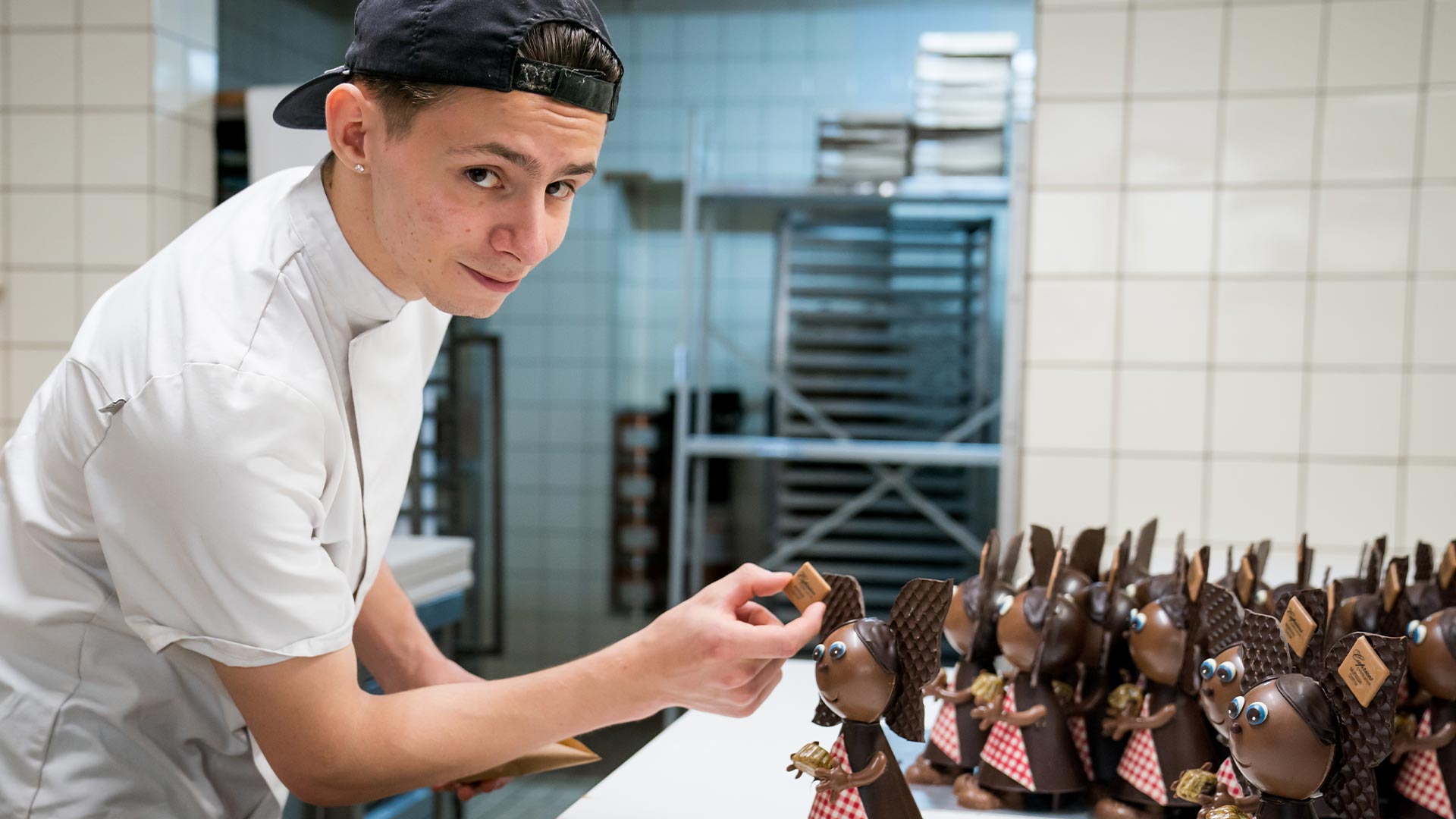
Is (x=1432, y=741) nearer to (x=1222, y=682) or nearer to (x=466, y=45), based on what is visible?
(x=1222, y=682)

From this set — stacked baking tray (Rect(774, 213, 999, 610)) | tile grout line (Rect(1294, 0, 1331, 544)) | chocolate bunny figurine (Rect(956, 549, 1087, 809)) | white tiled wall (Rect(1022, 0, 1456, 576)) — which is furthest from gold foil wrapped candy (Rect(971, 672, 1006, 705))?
stacked baking tray (Rect(774, 213, 999, 610))

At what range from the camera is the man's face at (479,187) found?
752 millimetres

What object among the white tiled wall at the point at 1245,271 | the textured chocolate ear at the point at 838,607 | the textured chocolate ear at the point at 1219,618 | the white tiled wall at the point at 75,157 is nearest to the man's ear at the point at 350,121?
the textured chocolate ear at the point at 838,607

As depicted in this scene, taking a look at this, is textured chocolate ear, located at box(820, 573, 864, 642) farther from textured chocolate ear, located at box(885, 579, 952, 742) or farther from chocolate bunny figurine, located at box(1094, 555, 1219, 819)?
chocolate bunny figurine, located at box(1094, 555, 1219, 819)

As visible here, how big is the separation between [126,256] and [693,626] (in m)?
2.61

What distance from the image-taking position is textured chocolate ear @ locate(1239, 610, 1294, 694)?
694 millimetres

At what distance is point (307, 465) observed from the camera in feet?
2.50

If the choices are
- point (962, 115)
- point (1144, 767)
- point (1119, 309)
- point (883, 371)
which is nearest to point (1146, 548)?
point (1144, 767)

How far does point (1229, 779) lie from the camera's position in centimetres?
81

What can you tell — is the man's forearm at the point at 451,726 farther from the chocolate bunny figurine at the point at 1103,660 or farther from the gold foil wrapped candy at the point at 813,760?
the chocolate bunny figurine at the point at 1103,660

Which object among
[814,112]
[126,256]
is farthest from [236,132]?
[814,112]

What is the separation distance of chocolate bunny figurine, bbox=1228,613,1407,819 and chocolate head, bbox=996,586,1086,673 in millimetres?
258

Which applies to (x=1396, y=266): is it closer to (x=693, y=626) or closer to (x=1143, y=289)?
(x=1143, y=289)

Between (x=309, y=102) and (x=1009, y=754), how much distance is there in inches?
29.9
